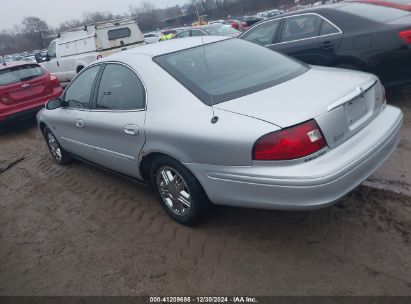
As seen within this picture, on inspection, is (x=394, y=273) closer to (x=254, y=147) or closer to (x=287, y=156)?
(x=287, y=156)

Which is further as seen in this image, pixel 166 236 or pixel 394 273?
pixel 166 236

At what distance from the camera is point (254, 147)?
2.58 metres

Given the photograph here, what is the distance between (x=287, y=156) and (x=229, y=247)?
102 centimetres

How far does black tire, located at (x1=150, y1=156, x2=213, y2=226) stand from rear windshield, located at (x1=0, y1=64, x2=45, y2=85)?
6.15m

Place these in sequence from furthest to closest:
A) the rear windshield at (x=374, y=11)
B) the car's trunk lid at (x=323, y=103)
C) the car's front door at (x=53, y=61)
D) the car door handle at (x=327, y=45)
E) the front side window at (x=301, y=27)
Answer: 1. the car's front door at (x=53, y=61)
2. the front side window at (x=301, y=27)
3. the car door handle at (x=327, y=45)
4. the rear windshield at (x=374, y=11)
5. the car's trunk lid at (x=323, y=103)

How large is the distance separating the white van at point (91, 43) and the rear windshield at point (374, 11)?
720 centimetres

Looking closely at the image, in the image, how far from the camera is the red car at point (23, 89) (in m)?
8.05

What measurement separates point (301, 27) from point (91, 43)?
22.8ft

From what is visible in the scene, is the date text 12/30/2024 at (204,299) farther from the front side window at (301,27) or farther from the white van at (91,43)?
the white van at (91,43)

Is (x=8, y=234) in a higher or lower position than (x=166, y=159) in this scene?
lower

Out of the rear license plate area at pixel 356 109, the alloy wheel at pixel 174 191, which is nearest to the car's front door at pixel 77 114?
the alloy wheel at pixel 174 191

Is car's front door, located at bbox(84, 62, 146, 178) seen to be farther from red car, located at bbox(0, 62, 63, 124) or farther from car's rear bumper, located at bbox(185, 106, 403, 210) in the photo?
red car, located at bbox(0, 62, 63, 124)

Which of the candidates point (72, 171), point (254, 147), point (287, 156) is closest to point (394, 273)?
point (287, 156)

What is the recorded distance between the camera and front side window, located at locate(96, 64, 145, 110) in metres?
3.49
